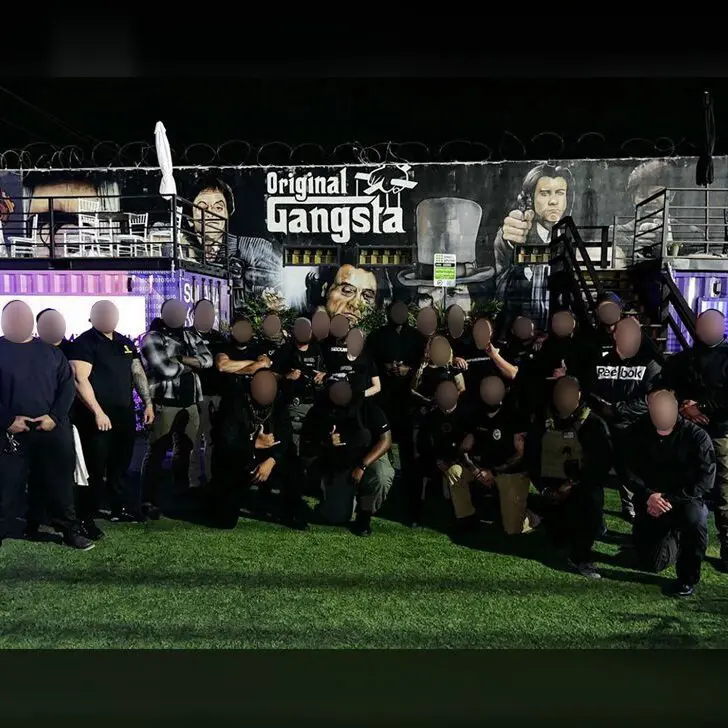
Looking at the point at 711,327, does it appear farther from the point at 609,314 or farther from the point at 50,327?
the point at 50,327

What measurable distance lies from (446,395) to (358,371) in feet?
3.21

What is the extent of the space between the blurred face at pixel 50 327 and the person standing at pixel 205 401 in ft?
4.06

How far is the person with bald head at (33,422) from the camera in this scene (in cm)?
461

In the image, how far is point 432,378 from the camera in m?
5.68

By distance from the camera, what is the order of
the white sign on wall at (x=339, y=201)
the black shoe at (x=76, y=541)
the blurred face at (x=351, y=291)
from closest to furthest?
the black shoe at (x=76, y=541) → the white sign on wall at (x=339, y=201) → the blurred face at (x=351, y=291)

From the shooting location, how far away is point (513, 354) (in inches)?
254

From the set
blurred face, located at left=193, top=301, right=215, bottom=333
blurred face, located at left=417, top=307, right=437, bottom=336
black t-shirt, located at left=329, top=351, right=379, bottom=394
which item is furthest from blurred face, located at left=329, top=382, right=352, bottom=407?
blurred face, located at left=193, top=301, right=215, bottom=333

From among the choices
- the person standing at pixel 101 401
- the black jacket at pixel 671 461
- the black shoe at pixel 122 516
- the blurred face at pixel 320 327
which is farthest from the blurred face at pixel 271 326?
the black jacket at pixel 671 461

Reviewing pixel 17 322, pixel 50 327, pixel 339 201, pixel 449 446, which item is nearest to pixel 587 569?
pixel 449 446

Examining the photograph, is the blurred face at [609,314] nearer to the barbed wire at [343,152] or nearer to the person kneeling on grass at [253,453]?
the person kneeling on grass at [253,453]
